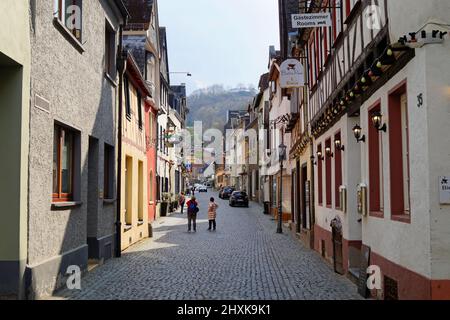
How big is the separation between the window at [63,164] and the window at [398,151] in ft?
19.6

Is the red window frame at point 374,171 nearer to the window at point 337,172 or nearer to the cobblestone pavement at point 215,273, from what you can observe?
the cobblestone pavement at point 215,273

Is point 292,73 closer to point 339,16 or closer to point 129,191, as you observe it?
point 339,16

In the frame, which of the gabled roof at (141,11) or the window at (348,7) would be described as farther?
the gabled roof at (141,11)

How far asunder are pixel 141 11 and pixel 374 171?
740 inches

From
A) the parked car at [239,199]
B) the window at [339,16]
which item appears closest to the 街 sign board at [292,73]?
the window at [339,16]

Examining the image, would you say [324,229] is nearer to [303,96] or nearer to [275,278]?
[275,278]

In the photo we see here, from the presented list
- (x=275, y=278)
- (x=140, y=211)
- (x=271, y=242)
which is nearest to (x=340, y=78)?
(x=275, y=278)

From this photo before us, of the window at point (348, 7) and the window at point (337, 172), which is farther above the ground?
the window at point (348, 7)

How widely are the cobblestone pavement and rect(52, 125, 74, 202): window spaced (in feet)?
5.94

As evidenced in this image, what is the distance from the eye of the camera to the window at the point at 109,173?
49.1ft

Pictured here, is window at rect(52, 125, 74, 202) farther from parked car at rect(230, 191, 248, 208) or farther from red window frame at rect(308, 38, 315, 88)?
parked car at rect(230, 191, 248, 208)

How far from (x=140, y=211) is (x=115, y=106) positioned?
252 inches

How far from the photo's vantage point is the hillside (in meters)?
82.7

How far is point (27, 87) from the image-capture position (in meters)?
8.24
